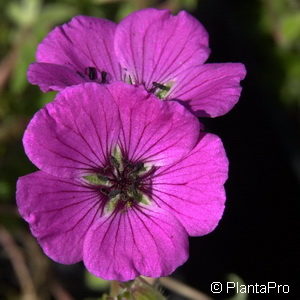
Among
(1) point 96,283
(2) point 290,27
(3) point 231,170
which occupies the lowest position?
(1) point 96,283

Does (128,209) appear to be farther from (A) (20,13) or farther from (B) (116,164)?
(A) (20,13)

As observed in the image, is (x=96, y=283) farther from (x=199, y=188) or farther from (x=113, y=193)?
(x=199, y=188)

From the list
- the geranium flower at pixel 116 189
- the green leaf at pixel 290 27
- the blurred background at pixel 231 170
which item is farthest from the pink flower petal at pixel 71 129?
the green leaf at pixel 290 27

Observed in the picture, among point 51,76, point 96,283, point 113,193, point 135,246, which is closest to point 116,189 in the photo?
point 113,193

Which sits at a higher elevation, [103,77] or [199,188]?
[103,77]

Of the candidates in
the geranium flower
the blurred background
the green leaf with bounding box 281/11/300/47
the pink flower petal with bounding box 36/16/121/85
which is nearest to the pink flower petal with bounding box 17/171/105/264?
the geranium flower

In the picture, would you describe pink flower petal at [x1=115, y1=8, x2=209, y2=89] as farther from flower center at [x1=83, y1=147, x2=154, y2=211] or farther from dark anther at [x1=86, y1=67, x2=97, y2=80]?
flower center at [x1=83, y1=147, x2=154, y2=211]

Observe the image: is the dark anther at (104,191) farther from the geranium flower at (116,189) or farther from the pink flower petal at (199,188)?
the pink flower petal at (199,188)
